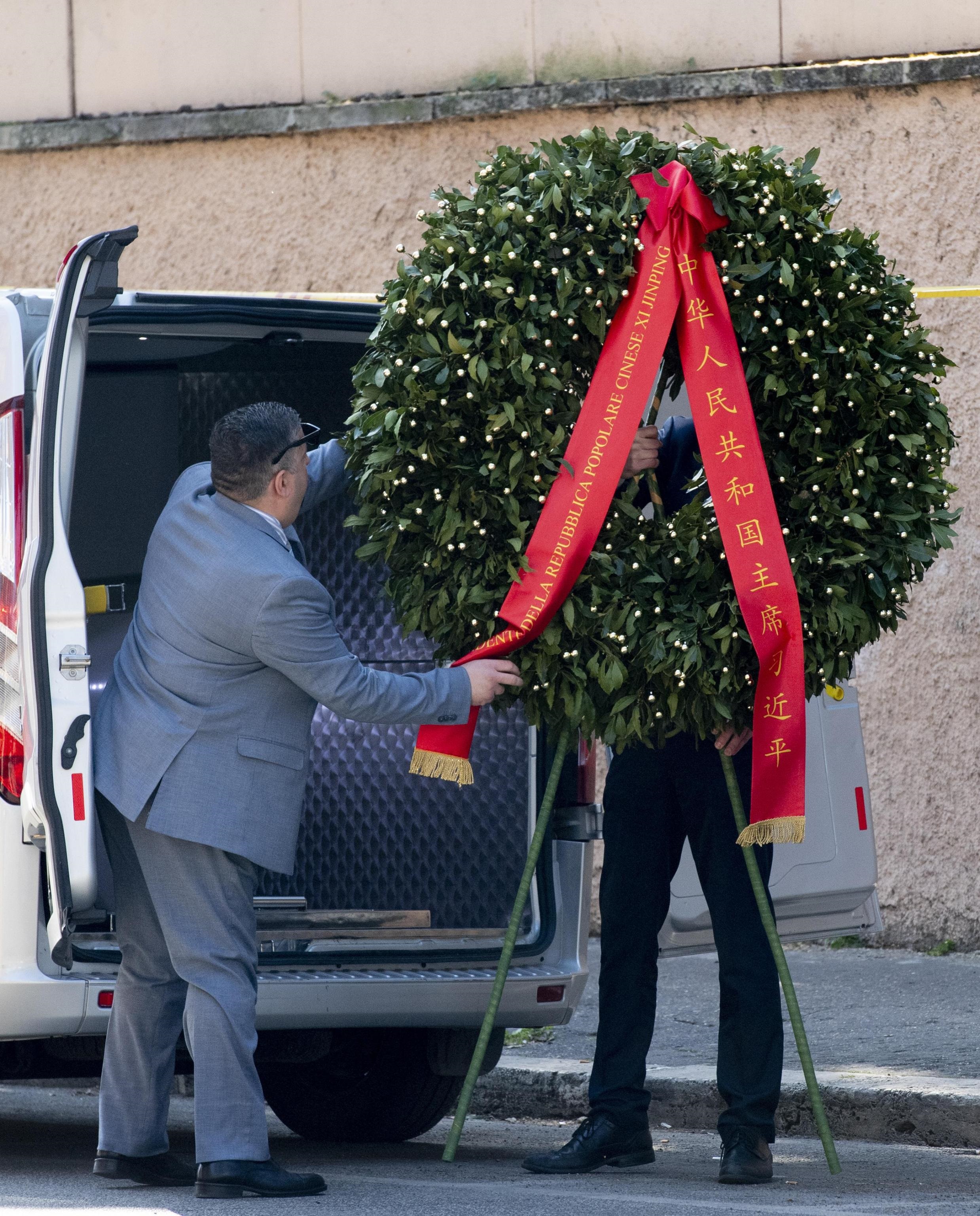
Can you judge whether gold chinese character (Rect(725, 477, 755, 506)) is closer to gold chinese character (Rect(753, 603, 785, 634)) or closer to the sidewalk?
gold chinese character (Rect(753, 603, 785, 634))

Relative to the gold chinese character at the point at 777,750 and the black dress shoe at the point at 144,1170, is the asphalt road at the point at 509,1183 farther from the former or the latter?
the gold chinese character at the point at 777,750

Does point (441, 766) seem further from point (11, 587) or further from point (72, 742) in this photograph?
point (11, 587)

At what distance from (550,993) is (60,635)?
1.62 metres

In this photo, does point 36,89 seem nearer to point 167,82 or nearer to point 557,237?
point 167,82

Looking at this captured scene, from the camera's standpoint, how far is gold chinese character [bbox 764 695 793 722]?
14.8ft

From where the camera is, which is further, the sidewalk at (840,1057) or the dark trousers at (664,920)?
the sidewalk at (840,1057)

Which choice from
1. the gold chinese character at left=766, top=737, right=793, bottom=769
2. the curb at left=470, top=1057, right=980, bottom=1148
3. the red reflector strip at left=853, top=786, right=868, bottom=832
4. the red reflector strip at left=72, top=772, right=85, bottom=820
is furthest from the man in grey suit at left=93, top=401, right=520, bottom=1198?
the curb at left=470, top=1057, right=980, bottom=1148

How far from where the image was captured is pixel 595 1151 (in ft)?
15.7

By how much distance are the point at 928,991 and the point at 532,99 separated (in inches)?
178

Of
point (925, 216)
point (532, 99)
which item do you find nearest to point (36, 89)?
point (532, 99)

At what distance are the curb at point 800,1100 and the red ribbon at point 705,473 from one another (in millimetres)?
1425

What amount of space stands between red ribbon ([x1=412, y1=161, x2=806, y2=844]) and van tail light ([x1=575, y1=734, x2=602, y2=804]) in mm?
753

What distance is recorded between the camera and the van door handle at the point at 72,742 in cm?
427

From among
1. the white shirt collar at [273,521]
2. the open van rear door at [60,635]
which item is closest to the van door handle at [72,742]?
the open van rear door at [60,635]
